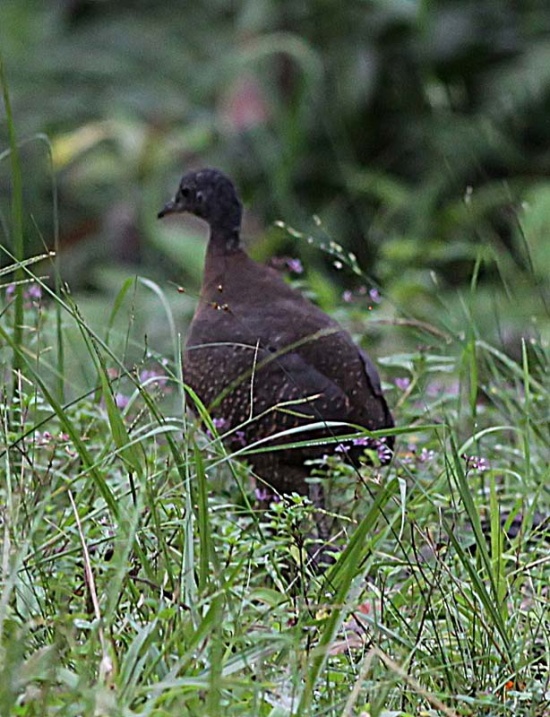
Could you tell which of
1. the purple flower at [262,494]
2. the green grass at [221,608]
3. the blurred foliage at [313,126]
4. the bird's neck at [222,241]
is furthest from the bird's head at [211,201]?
the blurred foliage at [313,126]

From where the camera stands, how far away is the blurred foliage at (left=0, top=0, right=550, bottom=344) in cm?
815

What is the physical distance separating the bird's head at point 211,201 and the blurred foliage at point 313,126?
368 centimetres

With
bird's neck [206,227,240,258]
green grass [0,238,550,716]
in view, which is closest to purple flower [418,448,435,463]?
green grass [0,238,550,716]

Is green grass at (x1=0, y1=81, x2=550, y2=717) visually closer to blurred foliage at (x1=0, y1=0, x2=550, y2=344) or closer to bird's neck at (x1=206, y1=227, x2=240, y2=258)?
bird's neck at (x1=206, y1=227, x2=240, y2=258)

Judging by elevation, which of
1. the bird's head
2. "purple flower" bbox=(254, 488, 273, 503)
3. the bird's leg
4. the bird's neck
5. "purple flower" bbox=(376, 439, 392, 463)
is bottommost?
the bird's leg

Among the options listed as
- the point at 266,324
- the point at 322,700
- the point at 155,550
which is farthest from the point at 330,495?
the point at 322,700

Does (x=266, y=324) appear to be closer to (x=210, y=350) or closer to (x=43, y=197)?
(x=210, y=350)

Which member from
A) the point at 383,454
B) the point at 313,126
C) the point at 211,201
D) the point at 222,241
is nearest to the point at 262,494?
the point at 383,454

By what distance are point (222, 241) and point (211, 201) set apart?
158mm

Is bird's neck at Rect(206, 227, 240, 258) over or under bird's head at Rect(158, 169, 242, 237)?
under

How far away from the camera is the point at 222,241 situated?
385cm

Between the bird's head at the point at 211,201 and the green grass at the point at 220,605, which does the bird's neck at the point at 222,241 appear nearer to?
the bird's head at the point at 211,201

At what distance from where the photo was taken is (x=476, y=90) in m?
8.84

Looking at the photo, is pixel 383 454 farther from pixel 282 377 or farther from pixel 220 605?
pixel 220 605
